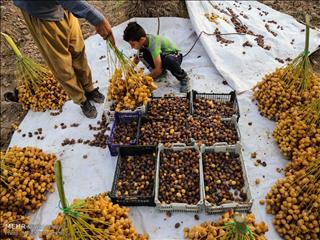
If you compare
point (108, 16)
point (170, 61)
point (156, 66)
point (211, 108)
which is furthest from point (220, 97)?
point (108, 16)

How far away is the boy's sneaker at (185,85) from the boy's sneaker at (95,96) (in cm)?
108

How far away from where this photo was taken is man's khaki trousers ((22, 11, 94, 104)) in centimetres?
295

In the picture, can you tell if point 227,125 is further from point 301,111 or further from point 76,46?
point 76,46

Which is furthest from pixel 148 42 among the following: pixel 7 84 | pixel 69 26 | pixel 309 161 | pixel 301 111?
pixel 7 84

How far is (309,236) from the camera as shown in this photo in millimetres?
2418

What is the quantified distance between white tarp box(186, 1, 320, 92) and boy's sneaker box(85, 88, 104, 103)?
1.63 metres

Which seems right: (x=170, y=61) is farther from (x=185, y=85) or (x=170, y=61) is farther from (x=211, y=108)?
(x=211, y=108)

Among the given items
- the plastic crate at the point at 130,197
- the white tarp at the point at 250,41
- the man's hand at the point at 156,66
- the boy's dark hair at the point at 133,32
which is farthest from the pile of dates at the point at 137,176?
the white tarp at the point at 250,41

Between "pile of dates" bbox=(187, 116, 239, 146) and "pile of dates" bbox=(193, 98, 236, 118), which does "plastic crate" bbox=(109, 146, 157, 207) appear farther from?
"pile of dates" bbox=(193, 98, 236, 118)

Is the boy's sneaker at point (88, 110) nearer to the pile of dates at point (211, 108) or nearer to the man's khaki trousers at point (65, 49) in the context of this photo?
the man's khaki trousers at point (65, 49)

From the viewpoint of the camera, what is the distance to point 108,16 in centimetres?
533

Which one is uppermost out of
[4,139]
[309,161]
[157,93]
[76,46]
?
[76,46]

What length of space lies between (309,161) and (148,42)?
7.11ft

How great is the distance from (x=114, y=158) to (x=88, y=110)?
31.2 inches
